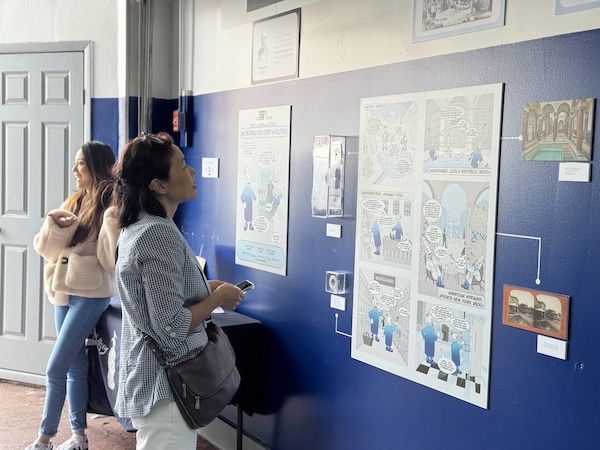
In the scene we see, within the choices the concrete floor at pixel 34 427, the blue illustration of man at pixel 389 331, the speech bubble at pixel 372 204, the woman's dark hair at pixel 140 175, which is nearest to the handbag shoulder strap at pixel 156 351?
the woman's dark hair at pixel 140 175

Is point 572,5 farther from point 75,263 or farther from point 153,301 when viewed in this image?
point 75,263

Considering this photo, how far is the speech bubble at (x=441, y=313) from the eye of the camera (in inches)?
91.2

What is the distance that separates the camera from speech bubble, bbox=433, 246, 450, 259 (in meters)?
2.32

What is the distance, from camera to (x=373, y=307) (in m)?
2.62

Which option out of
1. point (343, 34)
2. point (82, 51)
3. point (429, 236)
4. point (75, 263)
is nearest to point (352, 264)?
point (429, 236)

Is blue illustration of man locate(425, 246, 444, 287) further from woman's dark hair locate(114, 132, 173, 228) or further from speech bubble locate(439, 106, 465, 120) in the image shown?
woman's dark hair locate(114, 132, 173, 228)

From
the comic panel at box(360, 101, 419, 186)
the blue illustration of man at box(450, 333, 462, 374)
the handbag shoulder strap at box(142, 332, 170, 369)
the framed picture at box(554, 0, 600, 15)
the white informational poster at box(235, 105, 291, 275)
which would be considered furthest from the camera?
the white informational poster at box(235, 105, 291, 275)

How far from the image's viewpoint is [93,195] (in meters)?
3.26

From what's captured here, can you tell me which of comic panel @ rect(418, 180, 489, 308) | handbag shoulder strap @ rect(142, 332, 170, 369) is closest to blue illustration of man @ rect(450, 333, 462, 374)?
comic panel @ rect(418, 180, 489, 308)

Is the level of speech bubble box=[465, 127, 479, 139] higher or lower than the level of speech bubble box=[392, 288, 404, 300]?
higher

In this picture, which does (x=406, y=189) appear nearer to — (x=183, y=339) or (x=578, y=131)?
(x=578, y=131)

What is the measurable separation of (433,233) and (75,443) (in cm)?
221

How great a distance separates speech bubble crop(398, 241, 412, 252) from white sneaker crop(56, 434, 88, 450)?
2.04 meters

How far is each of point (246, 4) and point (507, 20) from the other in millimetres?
1611
